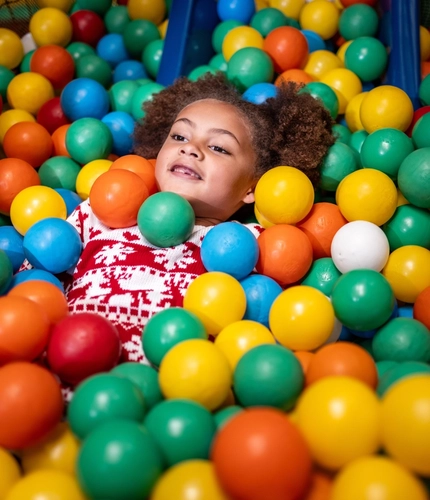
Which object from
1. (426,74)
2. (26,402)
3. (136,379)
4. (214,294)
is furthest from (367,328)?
(426,74)

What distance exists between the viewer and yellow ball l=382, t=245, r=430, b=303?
148cm

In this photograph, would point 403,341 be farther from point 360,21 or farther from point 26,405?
point 360,21

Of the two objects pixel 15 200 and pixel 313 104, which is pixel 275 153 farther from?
pixel 15 200

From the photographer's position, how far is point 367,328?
4.25ft

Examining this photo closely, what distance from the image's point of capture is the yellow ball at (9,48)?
96.5 inches

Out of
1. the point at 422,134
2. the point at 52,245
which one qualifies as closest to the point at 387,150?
the point at 422,134

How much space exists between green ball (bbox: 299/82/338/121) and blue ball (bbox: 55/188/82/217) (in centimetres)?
88

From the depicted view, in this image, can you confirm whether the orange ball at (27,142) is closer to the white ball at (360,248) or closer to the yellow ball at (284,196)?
the yellow ball at (284,196)

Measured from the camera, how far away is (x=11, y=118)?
2213 mm

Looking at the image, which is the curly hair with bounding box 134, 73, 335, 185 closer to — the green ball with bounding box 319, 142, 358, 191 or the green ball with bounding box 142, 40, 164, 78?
the green ball with bounding box 319, 142, 358, 191

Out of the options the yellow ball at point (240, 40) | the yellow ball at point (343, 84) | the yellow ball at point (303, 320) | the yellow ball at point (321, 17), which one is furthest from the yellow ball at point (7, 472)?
the yellow ball at point (321, 17)

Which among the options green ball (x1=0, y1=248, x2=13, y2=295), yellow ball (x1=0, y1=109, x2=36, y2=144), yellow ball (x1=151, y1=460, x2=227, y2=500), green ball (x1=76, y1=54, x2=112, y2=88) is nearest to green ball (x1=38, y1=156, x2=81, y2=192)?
yellow ball (x1=0, y1=109, x2=36, y2=144)

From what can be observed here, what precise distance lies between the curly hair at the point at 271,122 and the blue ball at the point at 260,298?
494 millimetres

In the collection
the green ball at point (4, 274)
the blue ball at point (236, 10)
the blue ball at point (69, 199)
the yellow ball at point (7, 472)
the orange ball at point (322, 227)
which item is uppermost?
the blue ball at point (236, 10)
